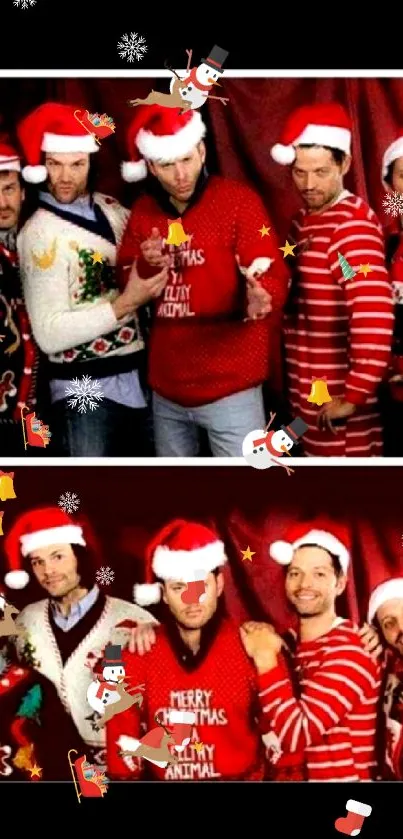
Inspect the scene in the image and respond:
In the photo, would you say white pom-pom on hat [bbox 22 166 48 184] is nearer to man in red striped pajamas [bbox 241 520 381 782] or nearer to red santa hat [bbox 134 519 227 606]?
red santa hat [bbox 134 519 227 606]

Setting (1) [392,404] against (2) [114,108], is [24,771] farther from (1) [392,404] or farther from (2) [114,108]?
(2) [114,108]

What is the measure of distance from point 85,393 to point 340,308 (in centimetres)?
45

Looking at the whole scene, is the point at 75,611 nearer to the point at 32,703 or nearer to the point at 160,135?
the point at 32,703

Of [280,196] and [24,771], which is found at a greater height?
[280,196]

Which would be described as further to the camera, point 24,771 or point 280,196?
point 24,771

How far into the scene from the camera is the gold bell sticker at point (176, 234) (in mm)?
1947

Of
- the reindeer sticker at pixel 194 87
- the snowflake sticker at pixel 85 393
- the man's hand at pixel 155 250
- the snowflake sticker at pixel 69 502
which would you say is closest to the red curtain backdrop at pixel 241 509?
the snowflake sticker at pixel 69 502

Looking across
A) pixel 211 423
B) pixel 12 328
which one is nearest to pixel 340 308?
pixel 211 423

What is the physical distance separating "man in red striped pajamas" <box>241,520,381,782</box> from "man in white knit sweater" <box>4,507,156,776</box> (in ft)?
0.77

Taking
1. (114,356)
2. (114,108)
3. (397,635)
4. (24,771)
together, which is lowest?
(24,771)

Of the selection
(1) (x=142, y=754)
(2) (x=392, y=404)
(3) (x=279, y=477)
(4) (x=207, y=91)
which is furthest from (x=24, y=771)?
(4) (x=207, y=91)

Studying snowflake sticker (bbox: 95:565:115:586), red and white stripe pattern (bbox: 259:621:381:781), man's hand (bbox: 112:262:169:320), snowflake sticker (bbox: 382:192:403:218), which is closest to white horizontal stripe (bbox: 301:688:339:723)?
red and white stripe pattern (bbox: 259:621:381:781)
